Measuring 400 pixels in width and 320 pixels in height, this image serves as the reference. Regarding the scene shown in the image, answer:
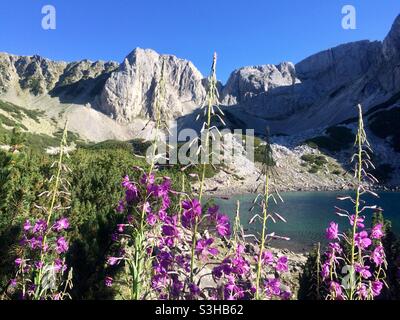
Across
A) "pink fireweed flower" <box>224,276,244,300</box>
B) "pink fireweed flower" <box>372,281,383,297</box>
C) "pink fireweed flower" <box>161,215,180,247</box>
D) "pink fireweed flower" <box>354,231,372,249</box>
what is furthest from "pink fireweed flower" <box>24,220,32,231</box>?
"pink fireweed flower" <box>372,281,383,297</box>

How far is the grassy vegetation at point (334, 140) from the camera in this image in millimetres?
103500

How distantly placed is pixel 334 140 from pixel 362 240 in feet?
365

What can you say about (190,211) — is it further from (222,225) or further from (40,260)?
(40,260)

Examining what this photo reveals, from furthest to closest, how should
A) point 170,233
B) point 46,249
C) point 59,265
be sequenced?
point 59,265 → point 46,249 → point 170,233

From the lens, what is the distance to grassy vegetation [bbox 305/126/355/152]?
104m

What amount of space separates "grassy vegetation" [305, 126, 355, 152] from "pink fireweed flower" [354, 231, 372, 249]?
103 m

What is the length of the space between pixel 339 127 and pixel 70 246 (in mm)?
119457

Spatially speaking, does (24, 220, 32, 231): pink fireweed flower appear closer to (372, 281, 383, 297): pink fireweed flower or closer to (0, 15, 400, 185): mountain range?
(372, 281, 383, 297): pink fireweed flower

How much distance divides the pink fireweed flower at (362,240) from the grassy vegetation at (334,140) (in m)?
103

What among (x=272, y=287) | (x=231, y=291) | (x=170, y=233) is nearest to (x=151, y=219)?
(x=170, y=233)

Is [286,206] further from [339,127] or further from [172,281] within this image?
[339,127]

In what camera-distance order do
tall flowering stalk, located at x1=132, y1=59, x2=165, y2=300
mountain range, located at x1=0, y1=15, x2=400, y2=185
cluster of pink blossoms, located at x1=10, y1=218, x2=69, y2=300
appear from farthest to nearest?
mountain range, located at x1=0, y1=15, x2=400, y2=185 < cluster of pink blossoms, located at x1=10, y1=218, x2=69, y2=300 < tall flowering stalk, located at x1=132, y1=59, x2=165, y2=300

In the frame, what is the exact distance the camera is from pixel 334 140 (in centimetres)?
10844

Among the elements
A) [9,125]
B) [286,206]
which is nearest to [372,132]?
[286,206]
